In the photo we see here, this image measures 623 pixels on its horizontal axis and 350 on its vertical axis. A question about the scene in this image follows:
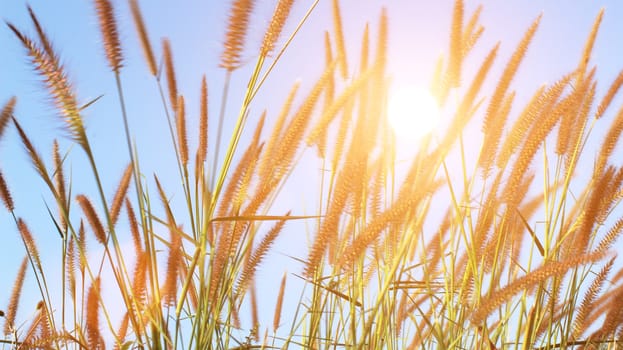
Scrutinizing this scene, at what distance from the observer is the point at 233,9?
1.36 meters

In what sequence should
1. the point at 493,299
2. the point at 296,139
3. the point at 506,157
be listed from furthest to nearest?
the point at 506,157, the point at 296,139, the point at 493,299

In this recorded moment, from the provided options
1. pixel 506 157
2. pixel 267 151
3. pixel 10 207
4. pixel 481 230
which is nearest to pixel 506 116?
pixel 506 157

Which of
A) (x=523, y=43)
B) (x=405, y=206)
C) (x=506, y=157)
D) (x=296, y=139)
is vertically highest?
(x=523, y=43)

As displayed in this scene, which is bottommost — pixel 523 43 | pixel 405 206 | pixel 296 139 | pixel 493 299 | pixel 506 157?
pixel 493 299

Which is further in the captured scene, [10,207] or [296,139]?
[10,207]

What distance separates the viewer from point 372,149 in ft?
5.77

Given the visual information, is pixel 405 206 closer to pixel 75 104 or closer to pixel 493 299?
pixel 493 299

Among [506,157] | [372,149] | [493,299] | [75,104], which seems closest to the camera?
[75,104]

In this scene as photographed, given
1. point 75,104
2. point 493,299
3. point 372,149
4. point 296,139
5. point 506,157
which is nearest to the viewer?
point 75,104

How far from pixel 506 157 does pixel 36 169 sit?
3.70 ft

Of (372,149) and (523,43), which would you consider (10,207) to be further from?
(523,43)

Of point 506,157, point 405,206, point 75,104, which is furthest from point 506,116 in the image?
point 75,104

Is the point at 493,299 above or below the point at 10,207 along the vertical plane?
below

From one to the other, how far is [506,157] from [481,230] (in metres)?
0.23
